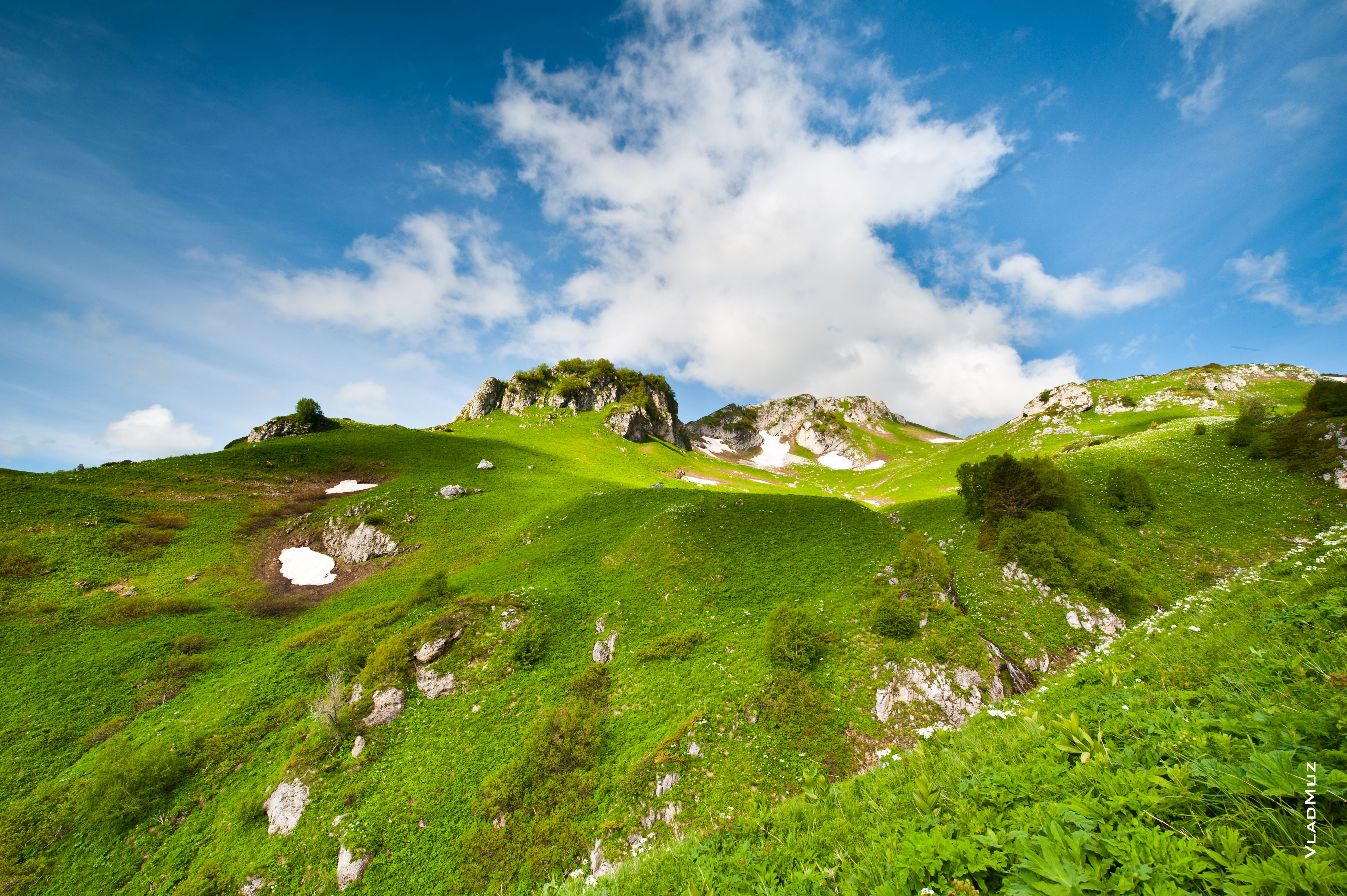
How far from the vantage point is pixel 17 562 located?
29.6 metres

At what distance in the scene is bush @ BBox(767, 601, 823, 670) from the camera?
1739 cm

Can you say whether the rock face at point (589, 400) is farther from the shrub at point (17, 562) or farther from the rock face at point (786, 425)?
the shrub at point (17, 562)

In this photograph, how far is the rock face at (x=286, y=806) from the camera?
14.4 meters

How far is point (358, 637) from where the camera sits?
877 inches

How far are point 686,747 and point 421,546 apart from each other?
36746 mm

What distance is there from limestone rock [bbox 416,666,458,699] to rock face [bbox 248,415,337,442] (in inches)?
2759

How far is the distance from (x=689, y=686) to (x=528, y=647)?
841 centimetres

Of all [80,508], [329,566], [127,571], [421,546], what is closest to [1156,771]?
[421,546]

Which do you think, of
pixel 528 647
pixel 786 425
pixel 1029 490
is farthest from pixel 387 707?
pixel 786 425

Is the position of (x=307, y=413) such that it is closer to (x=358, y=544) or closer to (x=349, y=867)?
(x=358, y=544)

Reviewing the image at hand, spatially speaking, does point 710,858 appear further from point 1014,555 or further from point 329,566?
point 329,566

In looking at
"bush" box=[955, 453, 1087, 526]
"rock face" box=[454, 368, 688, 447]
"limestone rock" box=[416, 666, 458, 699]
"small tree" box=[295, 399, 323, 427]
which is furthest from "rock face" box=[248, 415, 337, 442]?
"bush" box=[955, 453, 1087, 526]

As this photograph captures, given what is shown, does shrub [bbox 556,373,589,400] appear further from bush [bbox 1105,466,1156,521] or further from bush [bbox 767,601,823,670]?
bush [bbox 1105,466,1156,521]

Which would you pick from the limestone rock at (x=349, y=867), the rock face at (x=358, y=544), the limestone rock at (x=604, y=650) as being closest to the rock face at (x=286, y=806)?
the limestone rock at (x=349, y=867)
